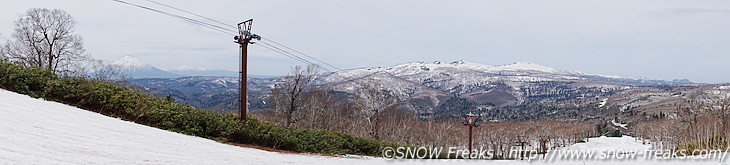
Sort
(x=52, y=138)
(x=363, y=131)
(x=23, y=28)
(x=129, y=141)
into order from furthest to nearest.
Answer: (x=363, y=131)
(x=23, y=28)
(x=129, y=141)
(x=52, y=138)

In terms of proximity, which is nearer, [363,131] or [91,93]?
[91,93]

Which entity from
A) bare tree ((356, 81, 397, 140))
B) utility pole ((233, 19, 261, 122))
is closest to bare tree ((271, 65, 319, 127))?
bare tree ((356, 81, 397, 140))

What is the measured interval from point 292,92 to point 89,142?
88.1 ft

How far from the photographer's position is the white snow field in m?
6.26

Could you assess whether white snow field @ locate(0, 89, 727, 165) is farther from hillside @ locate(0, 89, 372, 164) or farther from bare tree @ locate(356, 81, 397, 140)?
bare tree @ locate(356, 81, 397, 140)

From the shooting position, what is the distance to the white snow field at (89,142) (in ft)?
20.5

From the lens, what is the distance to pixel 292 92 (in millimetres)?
34312

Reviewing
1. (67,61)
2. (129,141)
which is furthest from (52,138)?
(67,61)

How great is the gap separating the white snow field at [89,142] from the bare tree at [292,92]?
70.7ft

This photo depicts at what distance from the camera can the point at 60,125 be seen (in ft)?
27.9

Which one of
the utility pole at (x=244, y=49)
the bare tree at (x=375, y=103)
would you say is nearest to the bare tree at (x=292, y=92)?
the bare tree at (x=375, y=103)

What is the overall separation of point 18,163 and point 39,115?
445cm

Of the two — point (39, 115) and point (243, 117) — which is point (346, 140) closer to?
point (243, 117)

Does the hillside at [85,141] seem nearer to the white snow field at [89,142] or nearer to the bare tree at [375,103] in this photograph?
the white snow field at [89,142]
